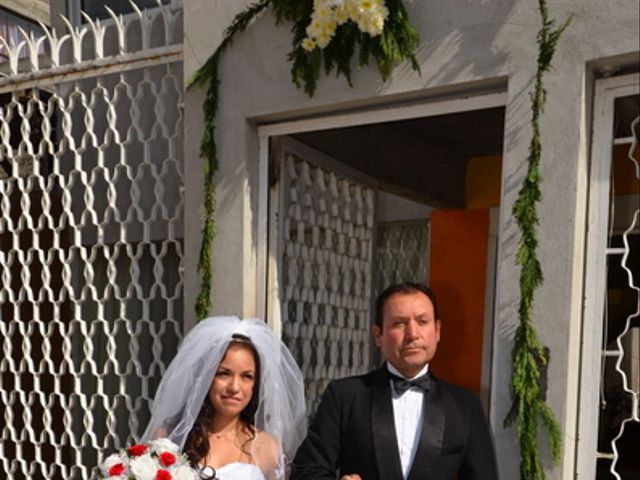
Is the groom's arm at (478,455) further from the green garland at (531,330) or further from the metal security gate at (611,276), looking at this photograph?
the metal security gate at (611,276)

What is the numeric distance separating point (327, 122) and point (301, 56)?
359 millimetres

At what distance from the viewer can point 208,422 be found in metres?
2.92

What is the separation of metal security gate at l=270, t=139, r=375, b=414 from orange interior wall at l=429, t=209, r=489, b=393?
20.6 inches

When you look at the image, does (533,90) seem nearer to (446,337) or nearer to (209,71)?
(209,71)

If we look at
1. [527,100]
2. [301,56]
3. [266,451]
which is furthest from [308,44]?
[266,451]

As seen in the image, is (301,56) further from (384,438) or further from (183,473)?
(183,473)

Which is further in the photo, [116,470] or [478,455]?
[116,470]

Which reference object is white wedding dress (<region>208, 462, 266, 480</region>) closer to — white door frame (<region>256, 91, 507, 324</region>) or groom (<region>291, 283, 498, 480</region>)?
groom (<region>291, 283, 498, 480</region>)

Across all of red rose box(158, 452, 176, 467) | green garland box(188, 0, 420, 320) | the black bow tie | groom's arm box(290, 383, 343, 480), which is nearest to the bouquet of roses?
red rose box(158, 452, 176, 467)

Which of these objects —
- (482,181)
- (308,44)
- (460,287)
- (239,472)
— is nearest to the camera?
(239,472)

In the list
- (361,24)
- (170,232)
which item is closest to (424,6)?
(361,24)

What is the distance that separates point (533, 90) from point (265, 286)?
1.71 meters

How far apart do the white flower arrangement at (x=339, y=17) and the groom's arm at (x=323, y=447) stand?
1572mm

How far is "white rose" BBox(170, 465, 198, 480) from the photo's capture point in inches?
99.7
